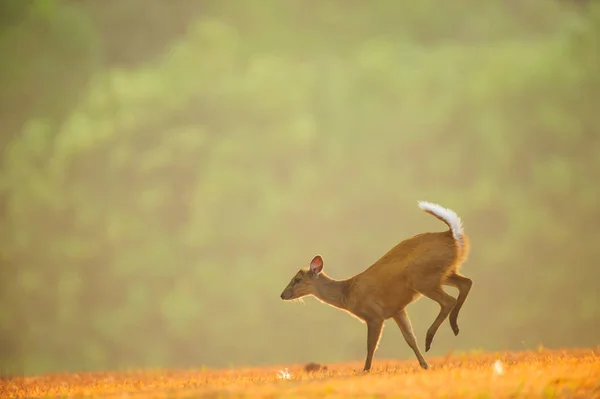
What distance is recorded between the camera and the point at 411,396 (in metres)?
7.04

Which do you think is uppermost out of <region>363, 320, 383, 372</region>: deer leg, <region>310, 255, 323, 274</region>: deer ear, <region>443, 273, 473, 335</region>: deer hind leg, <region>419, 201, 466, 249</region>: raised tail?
<region>419, 201, 466, 249</region>: raised tail

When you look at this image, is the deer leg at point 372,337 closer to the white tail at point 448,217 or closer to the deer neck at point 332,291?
the deer neck at point 332,291

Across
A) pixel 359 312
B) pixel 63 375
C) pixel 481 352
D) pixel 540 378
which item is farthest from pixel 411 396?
pixel 63 375

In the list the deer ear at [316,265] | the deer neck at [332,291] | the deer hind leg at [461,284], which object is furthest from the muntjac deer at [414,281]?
the deer ear at [316,265]

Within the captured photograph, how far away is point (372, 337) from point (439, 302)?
1021 mm

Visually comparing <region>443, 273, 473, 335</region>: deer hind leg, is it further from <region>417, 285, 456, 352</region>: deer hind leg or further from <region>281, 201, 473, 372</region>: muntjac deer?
<region>417, 285, 456, 352</region>: deer hind leg

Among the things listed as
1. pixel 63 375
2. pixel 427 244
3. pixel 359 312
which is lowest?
pixel 63 375

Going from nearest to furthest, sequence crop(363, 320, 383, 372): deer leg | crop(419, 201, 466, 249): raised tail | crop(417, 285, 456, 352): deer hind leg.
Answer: crop(417, 285, 456, 352): deer hind leg < crop(419, 201, 466, 249): raised tail < crop(363, 320, 383, 372): deer leg

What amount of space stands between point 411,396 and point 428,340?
336cm

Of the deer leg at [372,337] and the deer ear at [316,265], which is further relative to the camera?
the deer ear at [316,265]

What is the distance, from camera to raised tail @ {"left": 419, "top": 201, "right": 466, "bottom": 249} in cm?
1054

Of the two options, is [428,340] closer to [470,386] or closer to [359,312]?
[359,312]

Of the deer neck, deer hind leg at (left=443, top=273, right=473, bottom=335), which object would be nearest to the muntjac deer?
deer hind leg at (left=443, top=273, right=473, bottom=335)

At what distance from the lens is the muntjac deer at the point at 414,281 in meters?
10.4
